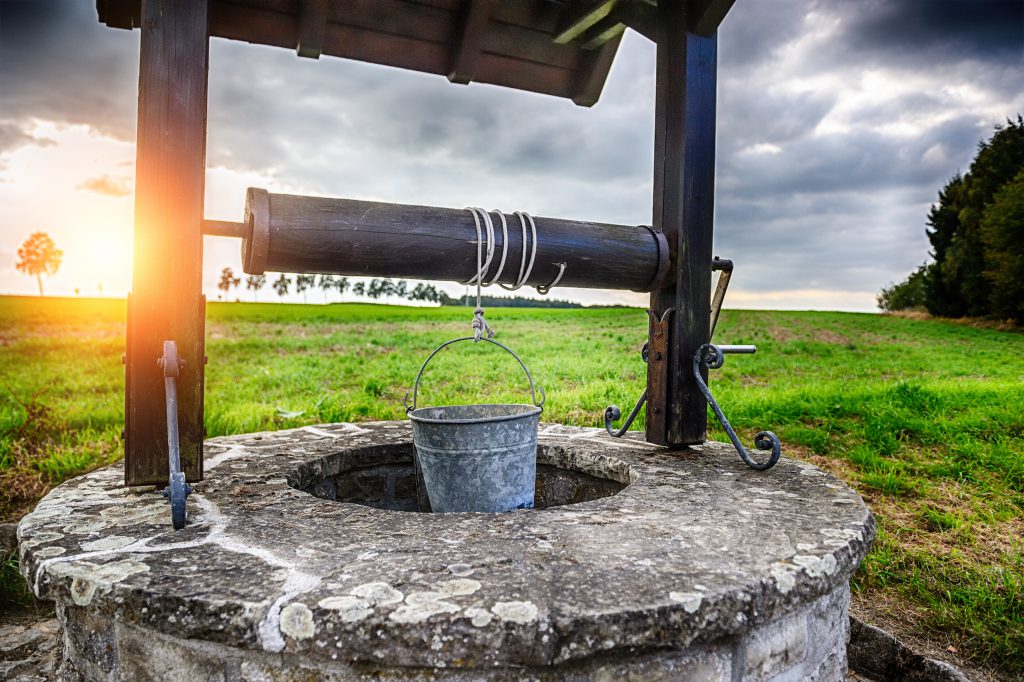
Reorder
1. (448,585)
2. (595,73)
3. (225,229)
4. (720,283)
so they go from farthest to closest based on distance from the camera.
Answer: (595,73), (720,283), (225,229), (448,585)

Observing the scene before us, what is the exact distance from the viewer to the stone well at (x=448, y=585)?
150 centimetres

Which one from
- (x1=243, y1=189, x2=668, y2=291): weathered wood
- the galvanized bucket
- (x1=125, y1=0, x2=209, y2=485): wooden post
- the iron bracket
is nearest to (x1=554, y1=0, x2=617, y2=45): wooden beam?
(x1=243, y1=189, x2=668, y2=291): weathered wood

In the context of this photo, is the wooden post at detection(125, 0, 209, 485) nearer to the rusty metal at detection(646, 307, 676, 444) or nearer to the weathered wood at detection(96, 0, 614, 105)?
the weathered wood at detection(96, 0, 614, 105)

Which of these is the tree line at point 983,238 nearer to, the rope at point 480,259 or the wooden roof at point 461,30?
the wooden roof at point 461,30

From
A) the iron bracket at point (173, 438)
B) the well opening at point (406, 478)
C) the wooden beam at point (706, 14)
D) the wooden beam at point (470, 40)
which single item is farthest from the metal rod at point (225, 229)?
the wooden beam at point (706, 14)

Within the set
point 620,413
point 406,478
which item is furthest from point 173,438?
point 620,413

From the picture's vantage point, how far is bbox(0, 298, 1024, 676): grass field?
146 inches

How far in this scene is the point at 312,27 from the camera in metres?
3.29

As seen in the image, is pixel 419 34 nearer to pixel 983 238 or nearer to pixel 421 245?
pixel 421 245

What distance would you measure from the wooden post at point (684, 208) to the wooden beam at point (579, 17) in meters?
0.32

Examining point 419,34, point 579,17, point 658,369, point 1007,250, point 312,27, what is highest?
point 579,17

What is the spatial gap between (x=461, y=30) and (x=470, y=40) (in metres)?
0.09

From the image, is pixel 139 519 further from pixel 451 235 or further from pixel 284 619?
pixel 451 235

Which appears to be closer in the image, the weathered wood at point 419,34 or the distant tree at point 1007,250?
the weathered wood at point 419,34
